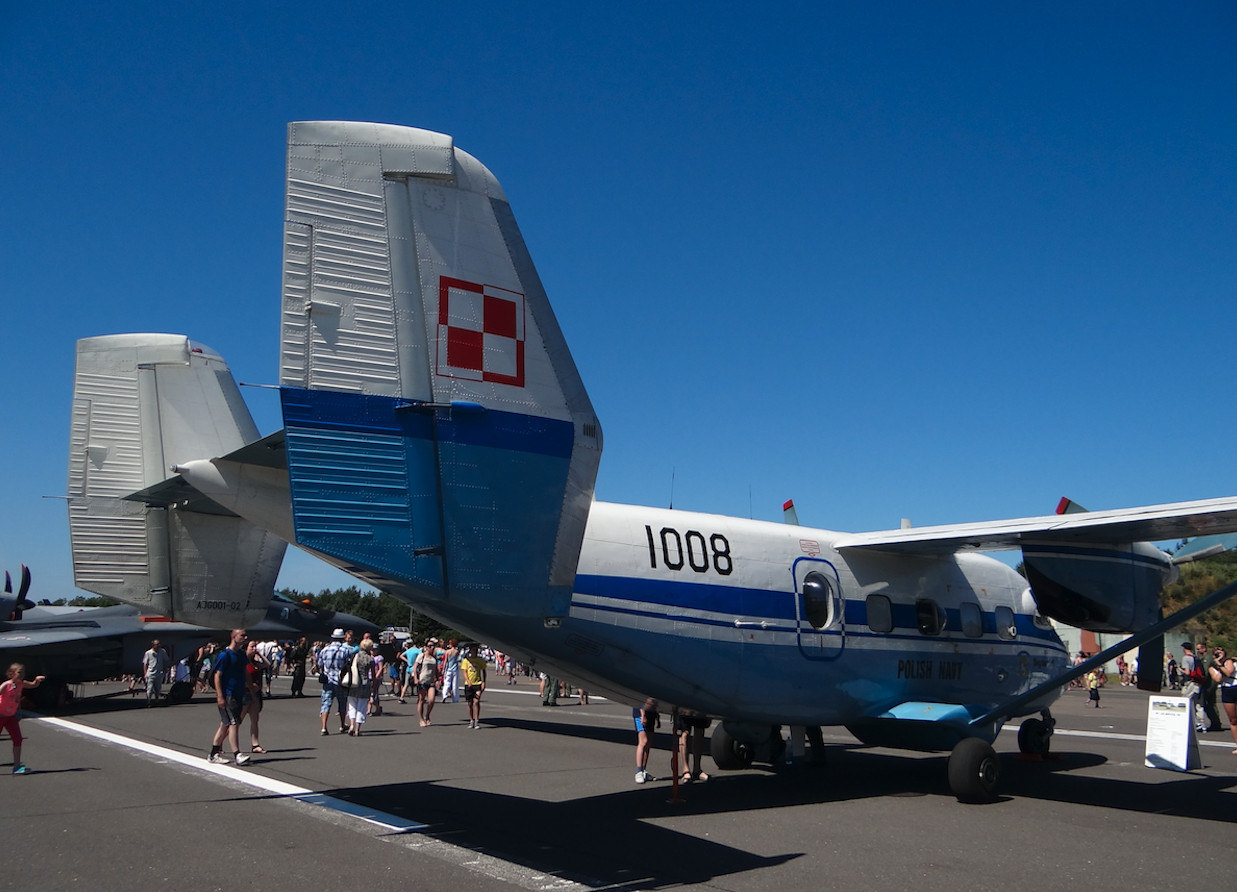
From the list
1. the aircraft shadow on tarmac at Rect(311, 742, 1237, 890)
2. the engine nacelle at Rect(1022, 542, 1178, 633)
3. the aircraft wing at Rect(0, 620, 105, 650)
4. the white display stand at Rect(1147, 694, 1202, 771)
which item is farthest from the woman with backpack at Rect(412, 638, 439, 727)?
the white display stand at Rect(1147, 694, 1202, 771)

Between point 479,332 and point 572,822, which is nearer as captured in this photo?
point 479,332

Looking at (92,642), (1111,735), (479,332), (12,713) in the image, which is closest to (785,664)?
(479,332)

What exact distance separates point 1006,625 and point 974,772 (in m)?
3.46

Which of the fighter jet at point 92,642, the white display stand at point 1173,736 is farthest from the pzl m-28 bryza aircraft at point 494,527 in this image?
the fighter jet at point 92,642

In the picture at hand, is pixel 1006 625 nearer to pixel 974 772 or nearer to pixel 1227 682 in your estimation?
pixel 974 772

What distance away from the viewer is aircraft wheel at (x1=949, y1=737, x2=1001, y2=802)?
390 inches

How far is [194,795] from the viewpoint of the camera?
952 centimetres

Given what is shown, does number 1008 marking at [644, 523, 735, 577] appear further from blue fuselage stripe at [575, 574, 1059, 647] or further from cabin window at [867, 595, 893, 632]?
cabin window at [867, 595, 893, 632]

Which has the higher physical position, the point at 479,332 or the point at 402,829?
the point at 479,332

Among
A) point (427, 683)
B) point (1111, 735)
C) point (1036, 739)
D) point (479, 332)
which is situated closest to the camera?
point (479, 332)

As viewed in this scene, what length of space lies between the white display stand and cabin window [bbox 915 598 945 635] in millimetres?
3802

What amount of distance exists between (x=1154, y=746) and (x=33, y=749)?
1746 centimetres

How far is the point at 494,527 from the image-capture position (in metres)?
6.29

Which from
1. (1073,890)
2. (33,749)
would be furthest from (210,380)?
(1073,890)
